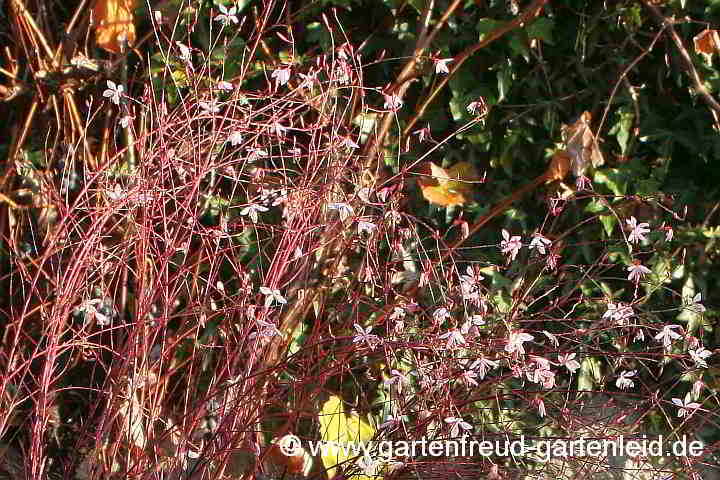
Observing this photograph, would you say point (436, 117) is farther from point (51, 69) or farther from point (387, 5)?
point (51, 69)

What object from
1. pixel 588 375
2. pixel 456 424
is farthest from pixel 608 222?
pixel 456 424

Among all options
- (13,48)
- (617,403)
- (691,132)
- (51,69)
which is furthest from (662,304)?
(13,48)

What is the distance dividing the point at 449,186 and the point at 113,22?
1.20 m

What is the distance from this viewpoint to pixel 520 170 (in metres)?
2.74

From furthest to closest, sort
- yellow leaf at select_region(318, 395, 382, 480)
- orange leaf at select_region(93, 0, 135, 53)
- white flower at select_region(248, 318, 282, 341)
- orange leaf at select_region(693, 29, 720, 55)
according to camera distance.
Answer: orange leaf at select_region(93, 0, 135, 53) → orange leaf at select_region(693, 29, 720, 55) → yellow leaf at select_region(318, 395, 382, 480) → white flower at select_region(248, 318, 282, 341)

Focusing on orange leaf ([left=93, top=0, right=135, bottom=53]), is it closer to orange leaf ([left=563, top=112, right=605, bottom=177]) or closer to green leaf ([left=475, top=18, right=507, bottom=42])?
green leaf ([left=475, top=18, right=507, bottom=42])

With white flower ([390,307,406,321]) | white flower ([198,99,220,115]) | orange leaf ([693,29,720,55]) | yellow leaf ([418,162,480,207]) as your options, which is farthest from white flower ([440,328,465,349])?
orange leaf ([693,29,720,55])

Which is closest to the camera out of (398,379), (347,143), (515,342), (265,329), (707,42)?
(515,342)

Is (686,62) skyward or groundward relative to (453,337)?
skyward

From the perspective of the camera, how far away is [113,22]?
109 inches

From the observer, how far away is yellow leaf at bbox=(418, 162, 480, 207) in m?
2.62

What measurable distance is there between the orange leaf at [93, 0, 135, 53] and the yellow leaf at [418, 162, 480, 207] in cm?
107

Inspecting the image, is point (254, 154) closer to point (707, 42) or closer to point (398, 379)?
point (398, 379)

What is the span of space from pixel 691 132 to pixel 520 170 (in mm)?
534
